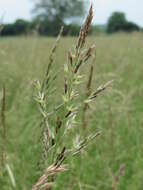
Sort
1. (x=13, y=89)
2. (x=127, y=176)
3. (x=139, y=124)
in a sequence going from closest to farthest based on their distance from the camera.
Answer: (x=127, y=176) < (x=139, y=124) < (x=13, y=89)

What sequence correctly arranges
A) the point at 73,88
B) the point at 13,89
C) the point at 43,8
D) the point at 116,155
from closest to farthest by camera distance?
the point at 73,88
the point at 116,155
the point at 13,89
the point at 43,8

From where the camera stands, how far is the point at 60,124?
1.10ft

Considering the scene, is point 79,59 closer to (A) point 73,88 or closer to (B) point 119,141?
(A) point 73,88

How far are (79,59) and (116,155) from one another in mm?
Answer: 1545

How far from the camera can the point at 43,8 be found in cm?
3675

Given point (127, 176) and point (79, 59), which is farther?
point (127, 176)

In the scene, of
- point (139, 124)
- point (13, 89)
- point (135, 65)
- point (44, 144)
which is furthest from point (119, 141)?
point (135, 65)

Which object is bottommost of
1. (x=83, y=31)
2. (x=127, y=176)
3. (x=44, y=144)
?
(x=127, y=176)

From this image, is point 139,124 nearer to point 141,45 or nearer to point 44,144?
point 44,144

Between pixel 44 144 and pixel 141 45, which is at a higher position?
pixel 44 144

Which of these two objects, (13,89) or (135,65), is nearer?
(13,89)

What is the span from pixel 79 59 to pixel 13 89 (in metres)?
2.74

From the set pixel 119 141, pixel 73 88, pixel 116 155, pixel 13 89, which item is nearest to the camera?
pixel 73 88

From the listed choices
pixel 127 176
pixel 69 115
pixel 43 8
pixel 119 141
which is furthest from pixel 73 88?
pixel 43 8
